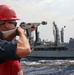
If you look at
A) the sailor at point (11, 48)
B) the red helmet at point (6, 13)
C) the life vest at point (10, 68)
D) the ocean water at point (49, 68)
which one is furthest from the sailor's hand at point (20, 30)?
the ocean water at point (49, 68)

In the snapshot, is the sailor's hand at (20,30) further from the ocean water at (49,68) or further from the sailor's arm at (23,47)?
the ocean water at (49,68)

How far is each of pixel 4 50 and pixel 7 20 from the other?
0.45 m

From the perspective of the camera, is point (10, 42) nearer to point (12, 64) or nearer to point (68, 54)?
point (12, 64)

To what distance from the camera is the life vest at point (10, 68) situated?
3.70 meters

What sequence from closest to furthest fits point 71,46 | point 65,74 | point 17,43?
point 17,43 → point 65,74 → point 71,46

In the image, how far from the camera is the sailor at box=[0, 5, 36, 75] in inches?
136

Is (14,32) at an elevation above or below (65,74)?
above

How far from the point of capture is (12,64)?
12.3 ft

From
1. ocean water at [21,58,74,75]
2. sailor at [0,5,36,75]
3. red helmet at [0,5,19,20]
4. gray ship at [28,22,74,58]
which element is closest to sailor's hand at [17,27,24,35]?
sailor at [0,5,36,75]

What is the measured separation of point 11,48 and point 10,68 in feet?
1.20

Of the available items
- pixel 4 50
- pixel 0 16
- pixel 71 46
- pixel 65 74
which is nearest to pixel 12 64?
pixel 4 50

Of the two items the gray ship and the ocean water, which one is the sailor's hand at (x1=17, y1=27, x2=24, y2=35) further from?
the gray ship

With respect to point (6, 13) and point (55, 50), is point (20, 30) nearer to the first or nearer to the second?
point (6, 13)

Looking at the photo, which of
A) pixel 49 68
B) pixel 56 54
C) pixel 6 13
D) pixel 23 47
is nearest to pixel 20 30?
pixel 23 47
